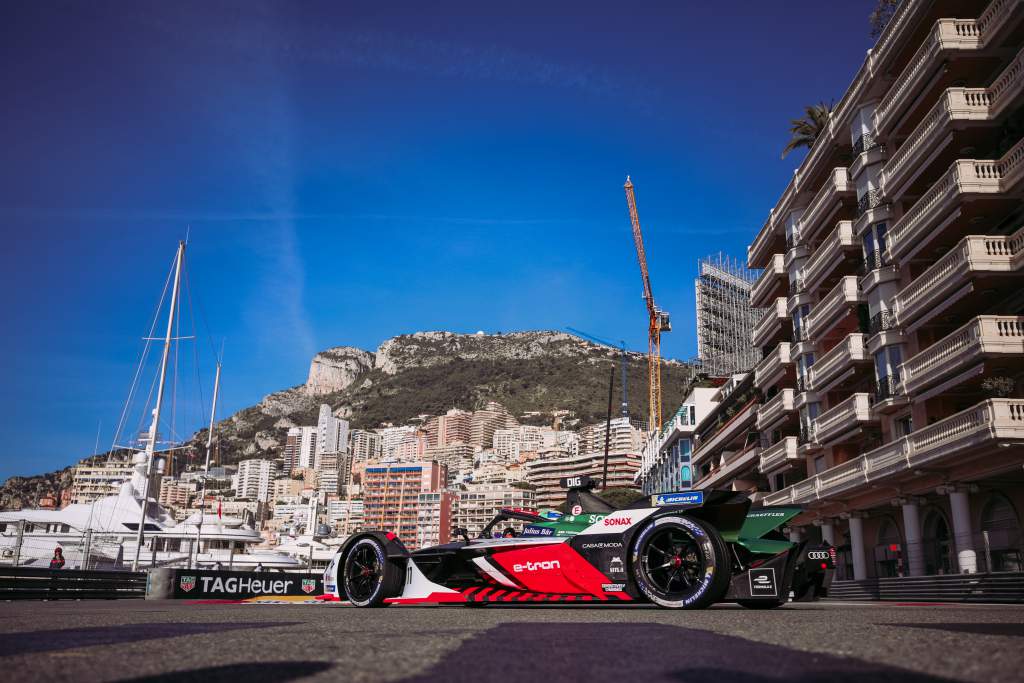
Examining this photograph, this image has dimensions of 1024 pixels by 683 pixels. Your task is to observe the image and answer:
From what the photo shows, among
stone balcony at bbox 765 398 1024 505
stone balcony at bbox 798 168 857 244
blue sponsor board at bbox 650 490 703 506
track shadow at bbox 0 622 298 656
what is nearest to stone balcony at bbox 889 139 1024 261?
stone balcony at bbox 798 168 857 244

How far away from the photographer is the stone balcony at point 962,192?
24.1 m

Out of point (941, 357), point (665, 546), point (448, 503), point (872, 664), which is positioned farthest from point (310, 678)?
point (448, 503)

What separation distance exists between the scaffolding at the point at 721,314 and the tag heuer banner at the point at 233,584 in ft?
262

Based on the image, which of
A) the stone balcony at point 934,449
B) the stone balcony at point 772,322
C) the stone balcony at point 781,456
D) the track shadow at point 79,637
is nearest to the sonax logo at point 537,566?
the track shadow at point 79,637

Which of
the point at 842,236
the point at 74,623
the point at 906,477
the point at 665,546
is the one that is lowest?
the point at 74,623

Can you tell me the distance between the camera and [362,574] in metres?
11.8

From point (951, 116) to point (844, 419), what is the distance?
1242 centimetres

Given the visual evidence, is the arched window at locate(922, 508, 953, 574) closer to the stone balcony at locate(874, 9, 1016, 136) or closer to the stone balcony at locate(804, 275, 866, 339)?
the stone balcony at locate(804, 275, 866, 339)

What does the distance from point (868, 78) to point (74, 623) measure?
3264 centimetres

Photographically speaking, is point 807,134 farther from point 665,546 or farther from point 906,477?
point 665,546

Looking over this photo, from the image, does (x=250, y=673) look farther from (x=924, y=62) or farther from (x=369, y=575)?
(x=924, y=62)

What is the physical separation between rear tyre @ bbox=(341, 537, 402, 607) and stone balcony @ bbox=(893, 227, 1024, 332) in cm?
2023

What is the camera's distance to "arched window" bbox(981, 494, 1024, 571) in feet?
82.4

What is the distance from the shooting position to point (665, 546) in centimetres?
958
